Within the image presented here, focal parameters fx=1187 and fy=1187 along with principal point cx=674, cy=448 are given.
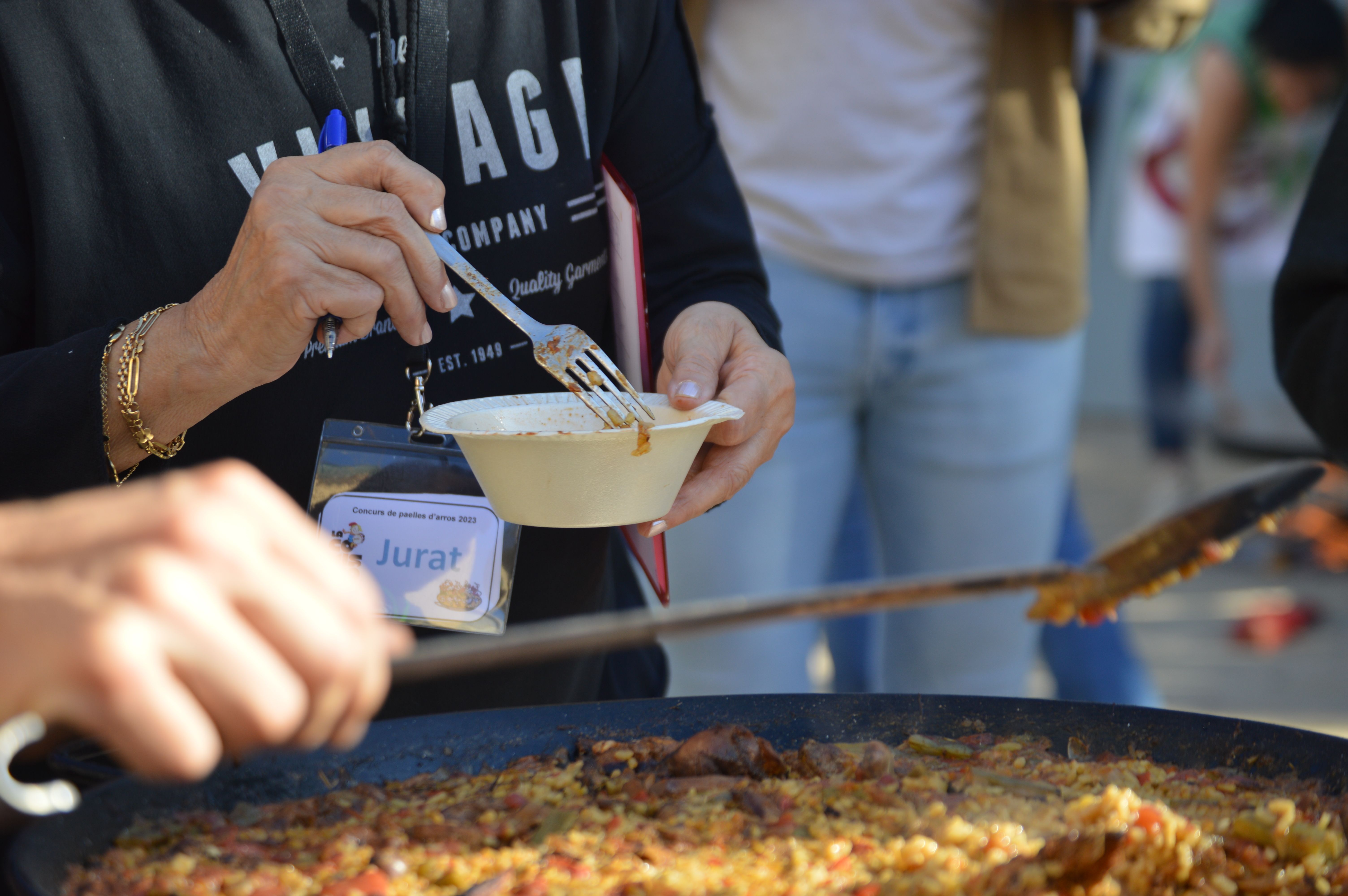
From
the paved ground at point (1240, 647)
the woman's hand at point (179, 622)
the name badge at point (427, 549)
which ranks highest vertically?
the woman's hand at point (179, 622)

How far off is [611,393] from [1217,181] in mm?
3553

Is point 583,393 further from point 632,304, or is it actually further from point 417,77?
point 417,77

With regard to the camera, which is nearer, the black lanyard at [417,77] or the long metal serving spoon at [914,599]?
the long metal serving spoon at [914,599]

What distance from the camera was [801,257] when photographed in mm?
2172

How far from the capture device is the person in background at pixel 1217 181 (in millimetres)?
3871

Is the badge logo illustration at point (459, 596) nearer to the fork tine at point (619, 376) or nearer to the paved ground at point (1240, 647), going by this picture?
the fork tine at point (619, 376)

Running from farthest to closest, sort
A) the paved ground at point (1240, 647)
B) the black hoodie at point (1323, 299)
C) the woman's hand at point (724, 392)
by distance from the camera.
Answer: the paved ground at point (1240, 647) < the black hoodie at point (1323, 299) < the woman's hand at point (724, 392)

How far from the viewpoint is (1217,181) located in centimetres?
406

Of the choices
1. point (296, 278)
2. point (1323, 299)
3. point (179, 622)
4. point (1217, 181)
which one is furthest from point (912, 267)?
point (1217, 181)

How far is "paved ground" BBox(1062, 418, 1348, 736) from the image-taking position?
138 inches

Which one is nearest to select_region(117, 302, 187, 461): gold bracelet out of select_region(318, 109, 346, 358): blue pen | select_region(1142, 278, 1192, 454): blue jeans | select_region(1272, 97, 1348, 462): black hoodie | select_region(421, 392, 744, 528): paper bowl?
select_region(318, 109, 346, 358): blue pen

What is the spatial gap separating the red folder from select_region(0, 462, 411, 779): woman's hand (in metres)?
0.79

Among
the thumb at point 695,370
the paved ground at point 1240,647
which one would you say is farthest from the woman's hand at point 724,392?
the paved ground at point 1240,647

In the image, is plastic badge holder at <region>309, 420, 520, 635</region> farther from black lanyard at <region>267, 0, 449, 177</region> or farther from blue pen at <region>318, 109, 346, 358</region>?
black lanyard at <region>267, 0, 449, 177</region>
